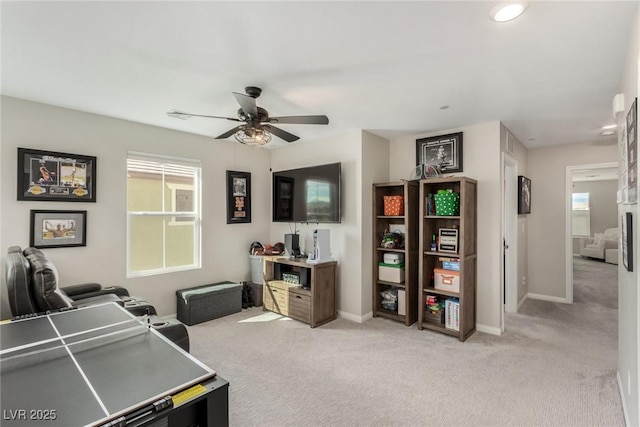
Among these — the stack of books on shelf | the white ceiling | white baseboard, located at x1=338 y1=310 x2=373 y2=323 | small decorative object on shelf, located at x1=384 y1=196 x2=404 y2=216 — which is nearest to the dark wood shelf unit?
white baseboard, located at x1=338 y1=310 x2=373 y2=323

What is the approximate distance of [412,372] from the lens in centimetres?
269

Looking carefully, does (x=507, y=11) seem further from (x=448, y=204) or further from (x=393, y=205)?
(x=393, y=205)

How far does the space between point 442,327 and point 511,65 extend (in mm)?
2730

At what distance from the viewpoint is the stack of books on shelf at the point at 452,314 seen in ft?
11.3

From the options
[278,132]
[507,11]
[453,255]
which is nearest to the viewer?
[507,11]

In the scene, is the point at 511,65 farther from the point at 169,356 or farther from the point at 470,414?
the point at 169,356

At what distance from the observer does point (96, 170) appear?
3.41 meters

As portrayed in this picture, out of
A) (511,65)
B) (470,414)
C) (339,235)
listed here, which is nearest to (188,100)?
(339,235)

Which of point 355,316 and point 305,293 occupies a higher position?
point 305,293

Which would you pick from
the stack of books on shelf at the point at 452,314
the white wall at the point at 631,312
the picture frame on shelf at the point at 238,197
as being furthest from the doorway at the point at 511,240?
the picture frame on shelf at the point at 238,197

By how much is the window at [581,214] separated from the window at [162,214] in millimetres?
11303

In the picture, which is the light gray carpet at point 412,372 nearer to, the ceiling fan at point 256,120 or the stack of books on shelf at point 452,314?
the stack of books on shelf at point 452,314

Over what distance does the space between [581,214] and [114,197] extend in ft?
41.0

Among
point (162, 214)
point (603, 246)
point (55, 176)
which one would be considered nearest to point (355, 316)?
point (162, 214)
